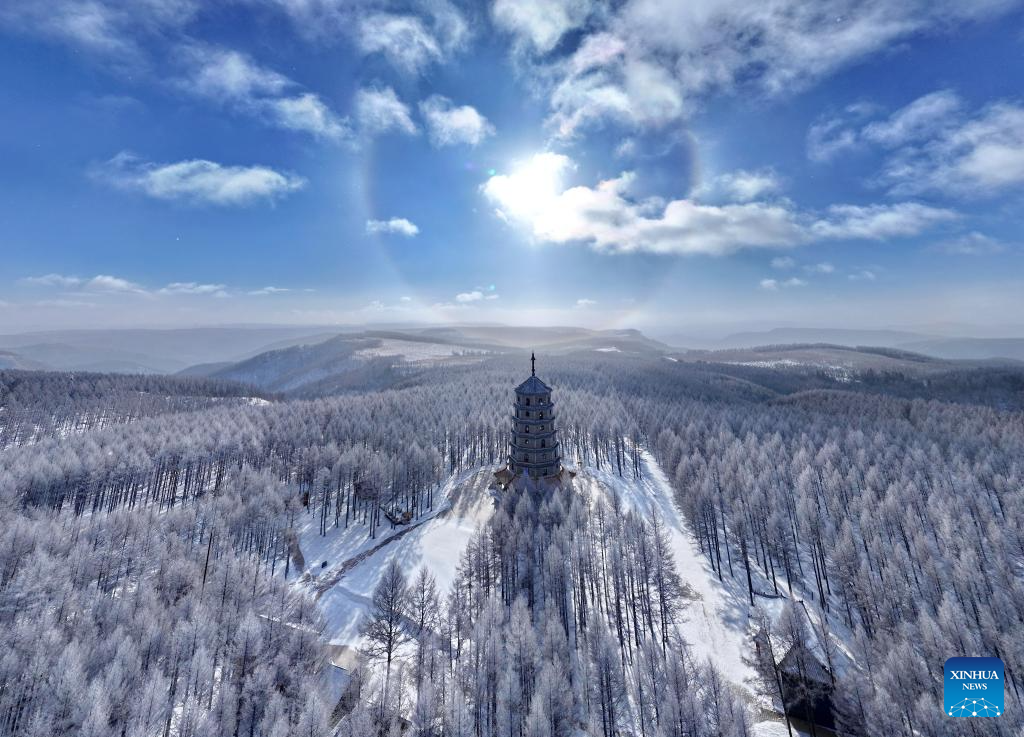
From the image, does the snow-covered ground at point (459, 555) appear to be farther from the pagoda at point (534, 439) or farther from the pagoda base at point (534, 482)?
the pagoda at point (534, 439)

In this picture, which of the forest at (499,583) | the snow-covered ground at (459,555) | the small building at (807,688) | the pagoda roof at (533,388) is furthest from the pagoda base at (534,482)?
the small building at (807,688)

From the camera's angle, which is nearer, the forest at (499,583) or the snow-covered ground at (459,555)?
the forest at (499,583)

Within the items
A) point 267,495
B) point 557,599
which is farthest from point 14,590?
point 557,599

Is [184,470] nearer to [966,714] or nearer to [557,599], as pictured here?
[557,599]

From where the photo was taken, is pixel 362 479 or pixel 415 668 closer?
pixel 415 668

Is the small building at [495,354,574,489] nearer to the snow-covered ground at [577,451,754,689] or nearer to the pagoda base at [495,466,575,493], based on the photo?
the pagoda base at [495,466,575,493]

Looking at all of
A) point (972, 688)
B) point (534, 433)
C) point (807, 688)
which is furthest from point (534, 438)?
point (972, 688)
